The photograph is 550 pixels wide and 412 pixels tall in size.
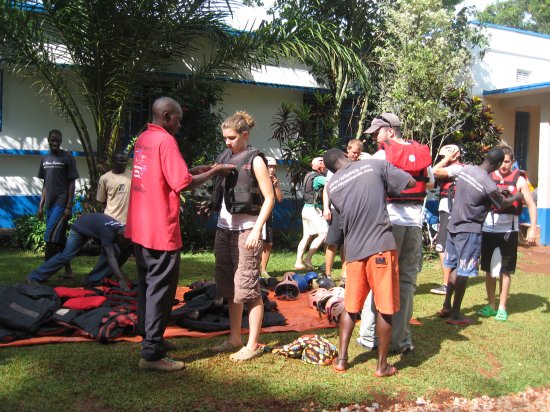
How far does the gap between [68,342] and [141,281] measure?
1.17 m

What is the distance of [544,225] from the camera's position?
1363 cm

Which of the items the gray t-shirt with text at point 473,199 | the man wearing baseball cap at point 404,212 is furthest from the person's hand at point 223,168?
the gray t-shirt with text at point 473,199

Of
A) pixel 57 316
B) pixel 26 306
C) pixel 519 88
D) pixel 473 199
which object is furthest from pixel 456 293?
pixel 519 88

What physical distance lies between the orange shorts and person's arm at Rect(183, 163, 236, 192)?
120cm

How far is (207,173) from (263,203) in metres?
0.55

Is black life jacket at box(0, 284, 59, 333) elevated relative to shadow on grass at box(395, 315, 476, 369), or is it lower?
elevated

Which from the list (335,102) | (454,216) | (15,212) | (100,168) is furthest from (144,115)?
(454,216)

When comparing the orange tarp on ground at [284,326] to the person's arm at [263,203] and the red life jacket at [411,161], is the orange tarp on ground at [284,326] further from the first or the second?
the red life jacket at [411,161]

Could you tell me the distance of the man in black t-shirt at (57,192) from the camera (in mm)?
7910

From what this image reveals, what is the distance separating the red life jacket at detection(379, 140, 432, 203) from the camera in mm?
5047

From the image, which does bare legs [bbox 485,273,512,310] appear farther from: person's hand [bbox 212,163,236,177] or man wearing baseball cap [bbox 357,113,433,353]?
person's hand [bbox 212,163,236,177]

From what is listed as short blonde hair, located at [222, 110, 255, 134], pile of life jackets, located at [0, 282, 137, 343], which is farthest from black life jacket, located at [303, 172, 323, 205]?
short blonde hair, located at [222, 110, 255, 134]

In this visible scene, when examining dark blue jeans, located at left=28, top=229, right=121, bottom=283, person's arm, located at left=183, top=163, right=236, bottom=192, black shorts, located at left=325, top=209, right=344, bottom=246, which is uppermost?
person's arm, located at left=183, top=163, right=236, bottom=192

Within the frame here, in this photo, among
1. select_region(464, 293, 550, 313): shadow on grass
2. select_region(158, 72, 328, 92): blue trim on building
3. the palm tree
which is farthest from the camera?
select_region(158, 72, 328, 92): blue trim on building
